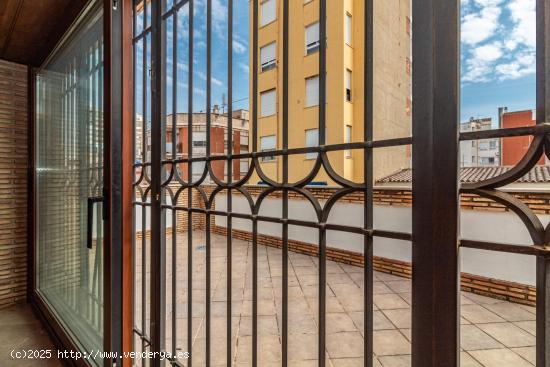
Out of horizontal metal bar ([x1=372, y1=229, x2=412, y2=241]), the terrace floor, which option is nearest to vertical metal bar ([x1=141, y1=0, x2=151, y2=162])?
horizontal metal bar ([x1=372, y1=229, x2=412, y2=241])

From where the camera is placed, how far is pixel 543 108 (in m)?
0.43

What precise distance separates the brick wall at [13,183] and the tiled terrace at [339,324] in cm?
109

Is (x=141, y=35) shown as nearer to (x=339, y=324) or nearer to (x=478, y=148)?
(x=478, y=148)

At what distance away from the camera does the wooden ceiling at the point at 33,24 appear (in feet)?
4.75

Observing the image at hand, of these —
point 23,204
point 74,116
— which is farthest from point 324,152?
point 23,204

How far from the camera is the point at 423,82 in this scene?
0.53 metres

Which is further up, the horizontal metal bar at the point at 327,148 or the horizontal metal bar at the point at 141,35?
the horizontal metal bar at the point at 141,35

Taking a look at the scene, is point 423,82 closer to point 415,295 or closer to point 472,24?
point 472,24

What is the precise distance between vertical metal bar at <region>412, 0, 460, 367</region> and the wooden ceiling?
1537mm

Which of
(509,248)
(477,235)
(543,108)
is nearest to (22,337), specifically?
(509,248)

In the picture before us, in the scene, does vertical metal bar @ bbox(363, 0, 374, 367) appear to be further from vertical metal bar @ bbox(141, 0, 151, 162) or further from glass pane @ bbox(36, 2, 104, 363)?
glass pane @ bbox(36, 2, 104, 363)

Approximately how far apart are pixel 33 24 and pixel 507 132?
2.18 meters

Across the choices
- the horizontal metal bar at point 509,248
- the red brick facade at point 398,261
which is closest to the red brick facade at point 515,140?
the horizontal metal bar at point 509,248

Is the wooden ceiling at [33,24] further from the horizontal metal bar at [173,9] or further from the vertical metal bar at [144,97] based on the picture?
the horizontal metal bar at [173,9]
